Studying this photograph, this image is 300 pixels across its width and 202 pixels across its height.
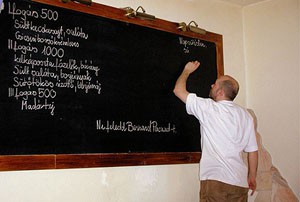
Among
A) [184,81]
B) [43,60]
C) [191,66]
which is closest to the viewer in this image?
[43,60]

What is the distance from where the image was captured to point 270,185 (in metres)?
2.94

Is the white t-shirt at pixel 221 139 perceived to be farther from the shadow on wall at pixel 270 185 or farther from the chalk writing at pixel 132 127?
the shadow on wall at pixel 270 185

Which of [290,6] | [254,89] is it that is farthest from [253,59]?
[290,6]

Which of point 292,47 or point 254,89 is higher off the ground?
point 292,47

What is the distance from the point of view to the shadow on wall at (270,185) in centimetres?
290

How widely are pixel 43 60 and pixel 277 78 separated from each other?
1866 mm

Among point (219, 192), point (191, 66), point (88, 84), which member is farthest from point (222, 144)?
point (88, 84)

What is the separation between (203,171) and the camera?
100 inches

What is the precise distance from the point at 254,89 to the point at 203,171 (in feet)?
3.79

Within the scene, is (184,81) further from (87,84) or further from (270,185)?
(270,185)

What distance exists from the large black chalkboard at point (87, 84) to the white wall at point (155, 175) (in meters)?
0.13

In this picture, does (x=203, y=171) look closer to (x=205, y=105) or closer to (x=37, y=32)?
(x=205, y=105)

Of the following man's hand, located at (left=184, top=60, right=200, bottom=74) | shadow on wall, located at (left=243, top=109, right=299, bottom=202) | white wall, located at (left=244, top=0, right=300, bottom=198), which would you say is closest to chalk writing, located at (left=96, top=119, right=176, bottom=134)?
man's hand, located at (left=184, top=60, right=200, bottom=74)

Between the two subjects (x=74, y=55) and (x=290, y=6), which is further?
(x=290, y=6)
